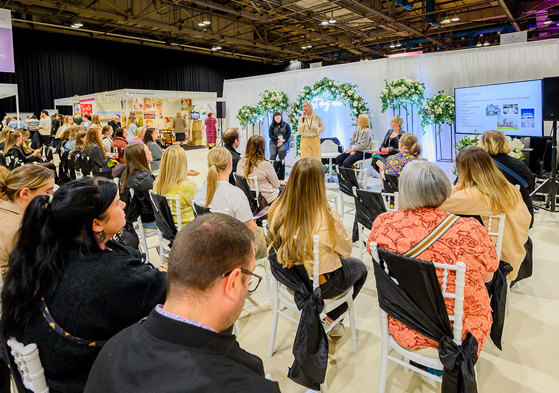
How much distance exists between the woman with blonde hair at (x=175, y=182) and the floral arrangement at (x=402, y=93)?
5.67 metres

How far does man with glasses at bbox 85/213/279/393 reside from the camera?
2.40ft

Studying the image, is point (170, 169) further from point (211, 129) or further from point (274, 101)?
point (211, 129)

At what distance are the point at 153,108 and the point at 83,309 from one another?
1466cm

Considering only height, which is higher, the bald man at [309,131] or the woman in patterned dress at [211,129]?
the woman in patterned dress at [211,129]

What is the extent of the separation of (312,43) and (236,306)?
1664 centimetres

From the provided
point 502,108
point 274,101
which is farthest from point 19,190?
point 274,101

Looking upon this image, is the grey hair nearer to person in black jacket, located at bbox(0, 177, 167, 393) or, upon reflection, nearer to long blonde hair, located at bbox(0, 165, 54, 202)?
person in black jacket, located at bbox(0, 177, 167, 393)

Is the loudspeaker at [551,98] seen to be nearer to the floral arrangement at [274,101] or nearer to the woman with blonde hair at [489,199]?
the woman with blonde hair at [489,199]

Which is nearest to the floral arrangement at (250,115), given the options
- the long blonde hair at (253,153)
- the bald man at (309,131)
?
the bald man at (309,131)

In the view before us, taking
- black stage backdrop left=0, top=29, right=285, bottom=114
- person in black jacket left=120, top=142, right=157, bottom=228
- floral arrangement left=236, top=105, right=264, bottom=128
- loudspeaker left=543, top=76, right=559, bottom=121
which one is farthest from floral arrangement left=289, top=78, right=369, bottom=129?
black stage backdrop left=0, top=29, right=285, bottom=114

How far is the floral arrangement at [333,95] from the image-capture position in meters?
8.69

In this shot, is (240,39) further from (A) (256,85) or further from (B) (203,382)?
(B) (203,382)

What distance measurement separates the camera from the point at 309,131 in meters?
7.44

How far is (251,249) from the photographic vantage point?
965 millimetres
